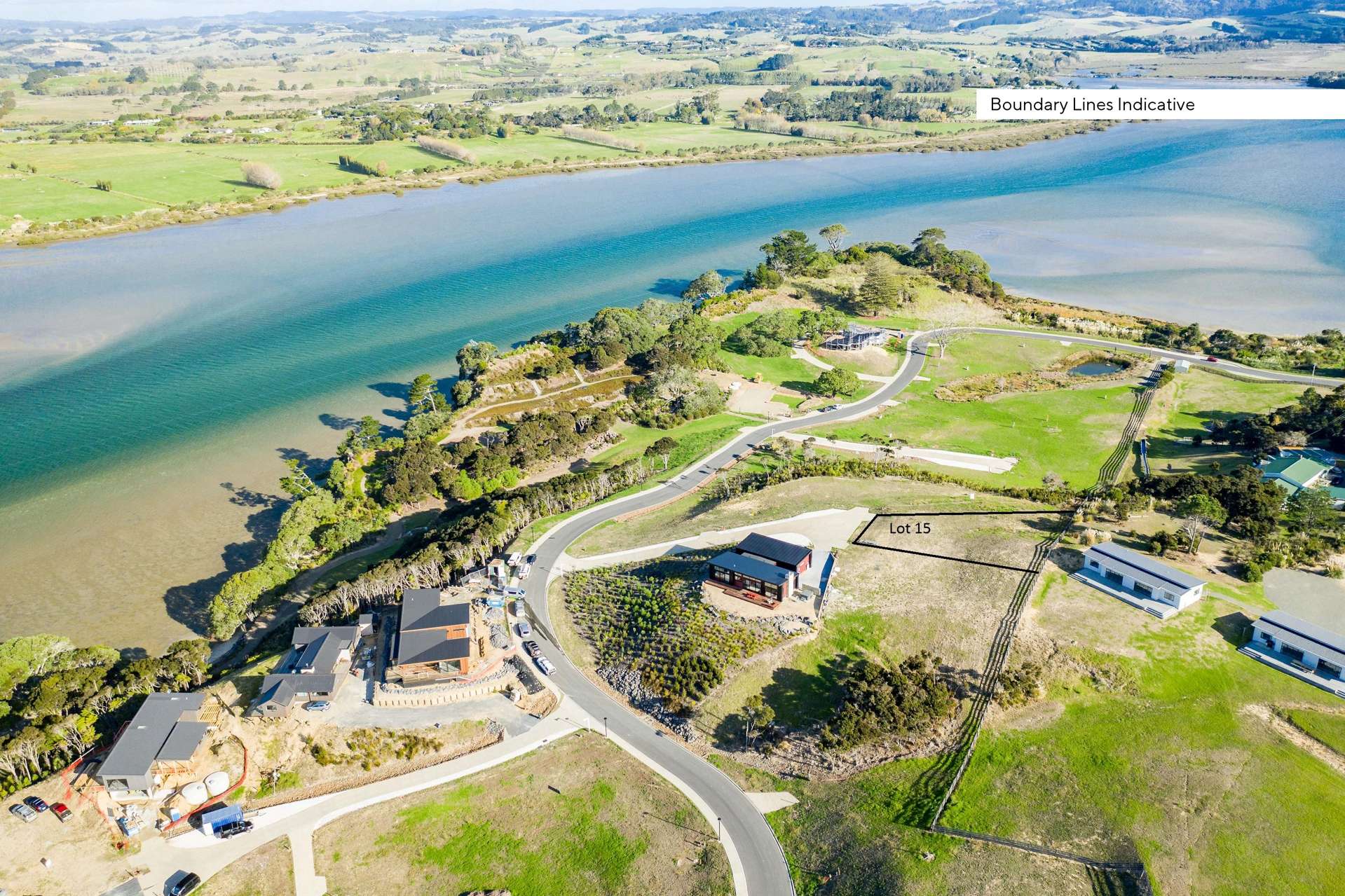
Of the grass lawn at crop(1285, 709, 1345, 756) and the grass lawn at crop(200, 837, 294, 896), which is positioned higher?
the grass lawn at crop(1285, 709, 1345, 756)

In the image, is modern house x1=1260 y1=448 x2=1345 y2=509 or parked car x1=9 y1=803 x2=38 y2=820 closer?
parked car x1=9 y1=803 x2=38 y2=820

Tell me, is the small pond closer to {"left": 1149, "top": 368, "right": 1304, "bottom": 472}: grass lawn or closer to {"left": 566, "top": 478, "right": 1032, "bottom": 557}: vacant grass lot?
{"left": 1149, "top": 368, "right": 1304, "bottom": 472}: grass lawn

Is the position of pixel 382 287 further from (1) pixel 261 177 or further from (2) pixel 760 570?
(2) pixel 760 570

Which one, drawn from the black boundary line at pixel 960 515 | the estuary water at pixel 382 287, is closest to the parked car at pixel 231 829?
the estuary water at pixel 382 287

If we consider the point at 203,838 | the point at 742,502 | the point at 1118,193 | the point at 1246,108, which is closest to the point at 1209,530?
the point at 742,502

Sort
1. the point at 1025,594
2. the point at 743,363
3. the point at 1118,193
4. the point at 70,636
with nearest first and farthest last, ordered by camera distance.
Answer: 1. the point at 1025,594
2. the point at 70,636
3. the point at 743,363
4. the point at 1118,193

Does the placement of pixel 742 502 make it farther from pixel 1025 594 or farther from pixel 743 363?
pixel 743 363

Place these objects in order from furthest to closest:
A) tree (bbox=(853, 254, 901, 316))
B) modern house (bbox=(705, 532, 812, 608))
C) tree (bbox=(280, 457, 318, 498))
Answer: tree (bbox=(853, 254, 901, 316)) < tree (bbox=(280, 457, 318, 498)) < modern house (bbox=(705, 532, 812, 608))

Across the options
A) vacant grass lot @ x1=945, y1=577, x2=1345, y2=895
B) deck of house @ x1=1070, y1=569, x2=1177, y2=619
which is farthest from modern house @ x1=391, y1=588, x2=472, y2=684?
deck of house @ x1=1070, y1=569, x2=1177, y2=619
